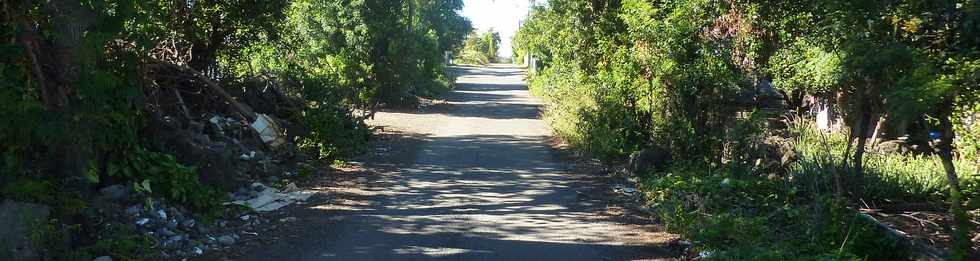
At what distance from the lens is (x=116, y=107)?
7812 millimetres

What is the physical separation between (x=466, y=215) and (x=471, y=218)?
18 centimetres

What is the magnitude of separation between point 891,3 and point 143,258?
6.45 m

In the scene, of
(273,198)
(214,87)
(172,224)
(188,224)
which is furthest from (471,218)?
(214,87)

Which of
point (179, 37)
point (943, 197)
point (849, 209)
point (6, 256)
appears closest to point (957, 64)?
point (849, 209)

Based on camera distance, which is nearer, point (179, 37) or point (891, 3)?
point (891, 3)

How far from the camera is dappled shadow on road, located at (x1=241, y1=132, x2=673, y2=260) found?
7215 millimetres

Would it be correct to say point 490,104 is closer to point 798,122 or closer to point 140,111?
point 798,122

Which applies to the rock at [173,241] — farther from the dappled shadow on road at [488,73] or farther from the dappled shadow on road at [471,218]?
the dappled shadow on road at [488,73]

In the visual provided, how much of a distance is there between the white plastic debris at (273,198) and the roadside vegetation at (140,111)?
0.30m

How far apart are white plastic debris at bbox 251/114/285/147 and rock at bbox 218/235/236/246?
4886mm

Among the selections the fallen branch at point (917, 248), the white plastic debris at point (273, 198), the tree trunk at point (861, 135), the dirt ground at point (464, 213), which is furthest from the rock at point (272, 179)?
the fallen branch at point (917, 248)

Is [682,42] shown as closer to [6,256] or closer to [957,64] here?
[957,64]

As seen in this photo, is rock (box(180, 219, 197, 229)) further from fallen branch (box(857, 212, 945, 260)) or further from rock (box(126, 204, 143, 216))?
fallen branch (box(857, 212, 945, 260))

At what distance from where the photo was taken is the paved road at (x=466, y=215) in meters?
7.22
